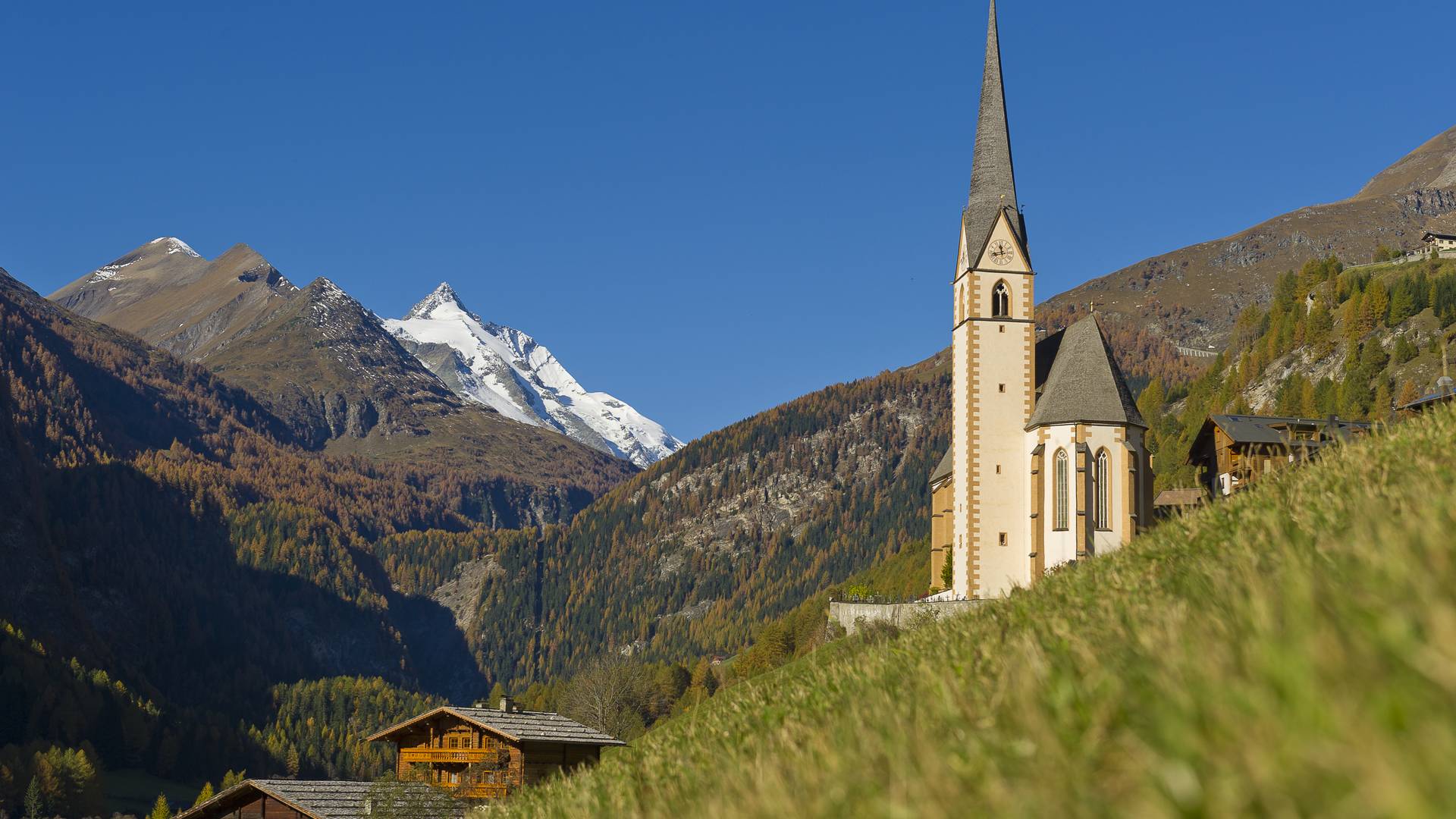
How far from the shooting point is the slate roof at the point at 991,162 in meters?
76.7

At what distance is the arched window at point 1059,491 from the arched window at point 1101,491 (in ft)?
4.72

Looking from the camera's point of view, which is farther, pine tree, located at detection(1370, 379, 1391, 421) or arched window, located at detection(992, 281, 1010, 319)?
pine tree, located at detection(1370, 379, 1391, 421)

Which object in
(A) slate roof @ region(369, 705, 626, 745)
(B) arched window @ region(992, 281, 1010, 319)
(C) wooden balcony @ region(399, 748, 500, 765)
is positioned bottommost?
(C) wooden balcony @ region(399, 748, 500, 765)

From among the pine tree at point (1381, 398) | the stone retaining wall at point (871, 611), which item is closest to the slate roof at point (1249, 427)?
the stone retaining wall at point (871, 611)

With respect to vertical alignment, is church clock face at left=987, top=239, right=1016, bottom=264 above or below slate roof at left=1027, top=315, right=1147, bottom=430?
above

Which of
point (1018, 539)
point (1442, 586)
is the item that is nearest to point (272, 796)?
point (1018, 539)

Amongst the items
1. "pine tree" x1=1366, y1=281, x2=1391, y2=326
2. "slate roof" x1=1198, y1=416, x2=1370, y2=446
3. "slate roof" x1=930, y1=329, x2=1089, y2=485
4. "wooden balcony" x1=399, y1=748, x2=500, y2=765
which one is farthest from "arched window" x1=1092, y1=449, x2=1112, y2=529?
"pine tree" x1=1366, y1=281, x2=1391, y2=326

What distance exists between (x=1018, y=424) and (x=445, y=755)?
33.3 meters

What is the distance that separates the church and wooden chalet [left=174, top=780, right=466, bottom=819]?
3074 centimetres

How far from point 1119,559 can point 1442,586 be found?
37.7 feet

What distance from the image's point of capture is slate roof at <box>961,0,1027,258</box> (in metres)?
76.7

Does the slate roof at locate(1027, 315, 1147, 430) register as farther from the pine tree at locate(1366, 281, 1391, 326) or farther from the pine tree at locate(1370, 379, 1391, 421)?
the pine tree at locate(1366, 281, 1391, 326)

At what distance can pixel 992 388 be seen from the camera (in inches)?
2926

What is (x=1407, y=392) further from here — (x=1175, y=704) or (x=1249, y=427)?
(x=1175, y=704)
